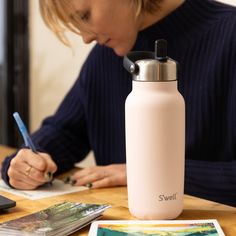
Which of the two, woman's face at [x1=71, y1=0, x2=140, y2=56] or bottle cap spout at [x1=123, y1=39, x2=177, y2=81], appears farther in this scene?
woman's face at [x1=71, y1=0, x2=140, y2=56]

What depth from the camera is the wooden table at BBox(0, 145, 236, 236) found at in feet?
2.73

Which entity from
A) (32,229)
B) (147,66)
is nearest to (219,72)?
(147,66)

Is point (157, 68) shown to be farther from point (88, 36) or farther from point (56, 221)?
point (88, 36)

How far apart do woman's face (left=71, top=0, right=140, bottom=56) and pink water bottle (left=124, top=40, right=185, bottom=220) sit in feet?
1.39

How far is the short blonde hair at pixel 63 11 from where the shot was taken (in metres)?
1.20

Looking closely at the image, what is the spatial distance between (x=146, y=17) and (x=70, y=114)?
0.37 metres

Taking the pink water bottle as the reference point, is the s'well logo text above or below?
below

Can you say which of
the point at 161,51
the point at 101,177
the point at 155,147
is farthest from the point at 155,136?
the point at 101,177

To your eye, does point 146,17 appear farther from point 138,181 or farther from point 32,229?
point 32,229

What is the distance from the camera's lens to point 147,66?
30.2 inches

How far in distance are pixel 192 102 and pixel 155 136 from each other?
0.51 meters

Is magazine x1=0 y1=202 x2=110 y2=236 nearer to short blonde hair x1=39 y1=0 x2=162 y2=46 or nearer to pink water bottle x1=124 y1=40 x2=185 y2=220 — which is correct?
pink water bottle x1=124 y1=40 x2=185 y2=220

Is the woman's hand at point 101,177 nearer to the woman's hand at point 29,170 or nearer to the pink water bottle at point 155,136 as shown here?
the woman's hand at point 29,170

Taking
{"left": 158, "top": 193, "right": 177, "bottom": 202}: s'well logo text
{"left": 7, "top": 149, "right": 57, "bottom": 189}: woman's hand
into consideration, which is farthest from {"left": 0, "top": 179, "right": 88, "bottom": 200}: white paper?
{"left": 158, "top": 193, "right": 177, "bottom": 202}: s'well logo text
